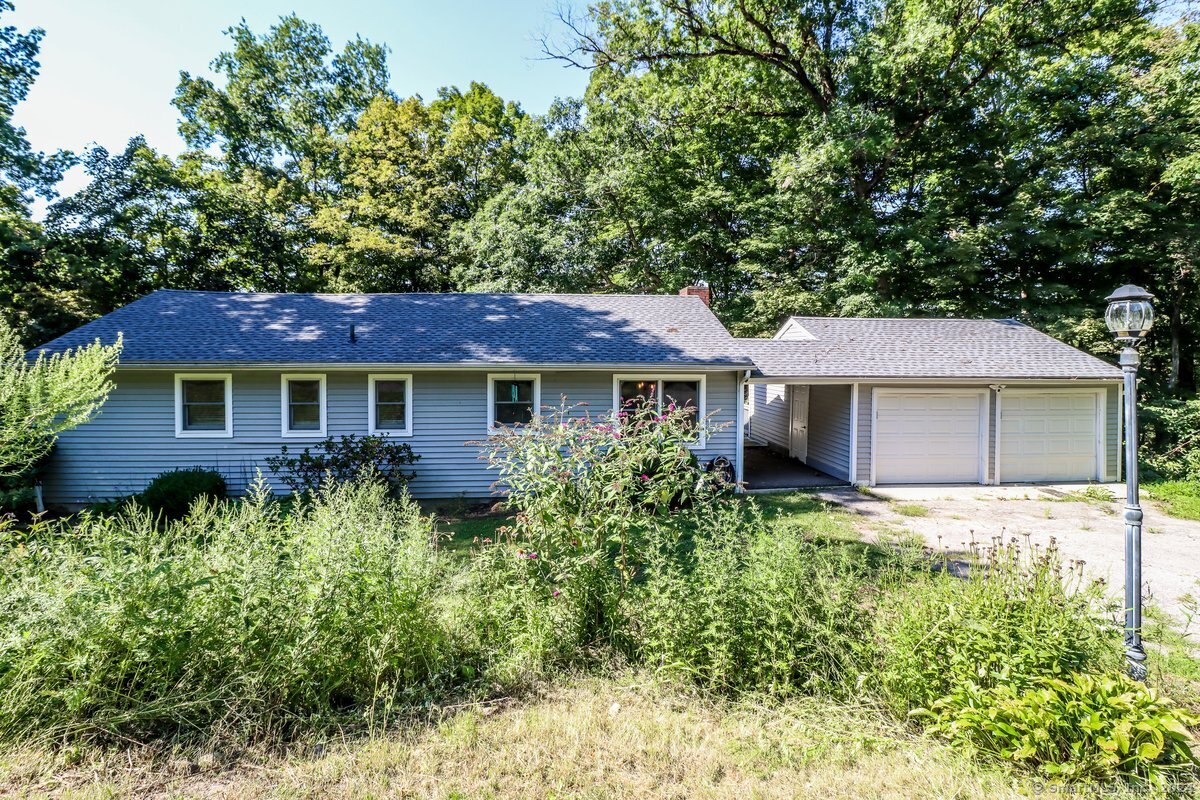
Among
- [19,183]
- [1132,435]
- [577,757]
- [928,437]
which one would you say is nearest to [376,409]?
[577,757]

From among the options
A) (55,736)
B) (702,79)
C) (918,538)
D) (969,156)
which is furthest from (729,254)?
(55,736)

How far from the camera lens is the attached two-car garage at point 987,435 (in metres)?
11.6

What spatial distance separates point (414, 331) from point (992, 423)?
12.6 m

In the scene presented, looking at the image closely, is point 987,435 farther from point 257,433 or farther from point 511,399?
point 257,433

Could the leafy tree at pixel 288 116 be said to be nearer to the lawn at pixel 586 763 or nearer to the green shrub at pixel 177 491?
the green shrub at pixel 177 491

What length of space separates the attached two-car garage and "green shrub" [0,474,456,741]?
10.8 m

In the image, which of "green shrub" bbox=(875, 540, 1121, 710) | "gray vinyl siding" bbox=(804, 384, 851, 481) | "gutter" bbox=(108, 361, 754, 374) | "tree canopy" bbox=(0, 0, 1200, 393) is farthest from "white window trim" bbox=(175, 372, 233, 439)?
"gray vinyl siding" bbox=(804, 384, 851, 481)

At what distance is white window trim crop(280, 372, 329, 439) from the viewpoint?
32.4 ft

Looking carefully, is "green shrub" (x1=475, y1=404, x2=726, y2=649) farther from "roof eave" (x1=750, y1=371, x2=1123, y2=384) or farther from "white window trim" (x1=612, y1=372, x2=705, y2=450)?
"roof eave" (x1=750, y1=371, x2=1123, y2=384)

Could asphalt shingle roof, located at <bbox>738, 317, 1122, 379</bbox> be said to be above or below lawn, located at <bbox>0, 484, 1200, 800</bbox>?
above

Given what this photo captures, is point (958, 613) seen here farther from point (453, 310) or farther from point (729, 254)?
point (729, 254)

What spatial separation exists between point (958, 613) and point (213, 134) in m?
32.2

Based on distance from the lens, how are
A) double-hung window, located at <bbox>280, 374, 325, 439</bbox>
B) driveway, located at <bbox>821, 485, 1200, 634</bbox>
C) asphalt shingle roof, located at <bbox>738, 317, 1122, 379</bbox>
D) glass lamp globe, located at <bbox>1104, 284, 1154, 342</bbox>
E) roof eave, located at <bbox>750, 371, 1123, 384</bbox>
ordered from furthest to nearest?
1. asphalt shingle roof, located at <bbox>738, 317, 1122, 379</bbox>
2. roof eave, located at <bbox>750, 371, 1123, 384</bbox>
3. double-hung window, located at <bbox>280, 374, 325, 439</bbox>
4. driveway, located at <bbox>821, 485, 1200, 634</bbox>
5. glass lamp globe, located at <bbox>1104, 284, 1154, 342</bbox>

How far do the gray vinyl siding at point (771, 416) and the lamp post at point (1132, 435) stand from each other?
11.3m
